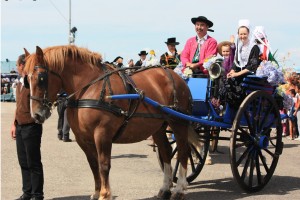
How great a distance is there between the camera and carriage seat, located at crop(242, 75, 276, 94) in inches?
280

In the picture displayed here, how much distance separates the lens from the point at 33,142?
617cm

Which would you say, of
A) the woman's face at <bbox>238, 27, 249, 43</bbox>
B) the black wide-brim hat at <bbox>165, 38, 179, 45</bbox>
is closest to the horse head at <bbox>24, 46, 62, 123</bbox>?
the woman's face at <bbox>238, 27, 249, 43</bbox>

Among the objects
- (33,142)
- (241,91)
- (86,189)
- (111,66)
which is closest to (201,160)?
(241,91)

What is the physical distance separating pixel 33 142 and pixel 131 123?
1.25 meters

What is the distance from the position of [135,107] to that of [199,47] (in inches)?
84.5

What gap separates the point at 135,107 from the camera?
616 centimetres

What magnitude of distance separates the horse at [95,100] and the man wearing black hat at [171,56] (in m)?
2.93

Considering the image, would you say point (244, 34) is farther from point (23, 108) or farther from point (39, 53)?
point (23, 108)

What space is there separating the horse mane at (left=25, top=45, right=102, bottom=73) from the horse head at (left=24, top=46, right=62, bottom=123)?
1.1 inches

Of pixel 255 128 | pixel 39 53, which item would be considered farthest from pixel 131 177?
pixel 39 53

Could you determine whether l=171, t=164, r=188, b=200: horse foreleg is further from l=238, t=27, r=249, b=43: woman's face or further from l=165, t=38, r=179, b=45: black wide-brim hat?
l=165, t=38, r=179, b=45: black wide-brim hat

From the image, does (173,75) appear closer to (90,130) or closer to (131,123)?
(131,123)

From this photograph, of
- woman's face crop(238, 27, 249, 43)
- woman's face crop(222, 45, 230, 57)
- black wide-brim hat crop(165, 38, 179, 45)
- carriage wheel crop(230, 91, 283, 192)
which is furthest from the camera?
black wide-brim hat crop(165, 38, 179, 45)

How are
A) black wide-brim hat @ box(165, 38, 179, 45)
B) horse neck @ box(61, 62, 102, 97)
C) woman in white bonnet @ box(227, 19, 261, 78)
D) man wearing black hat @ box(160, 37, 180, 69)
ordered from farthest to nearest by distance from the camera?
black wide-brim hat @ box(165, 38, 179, 45)
man wearing black hat @ box(160, 37, 180, 69)
woman in white bonnet @ box(227, 19, 261, 78)
horse neck @ box(61, 62, 102, 97)
